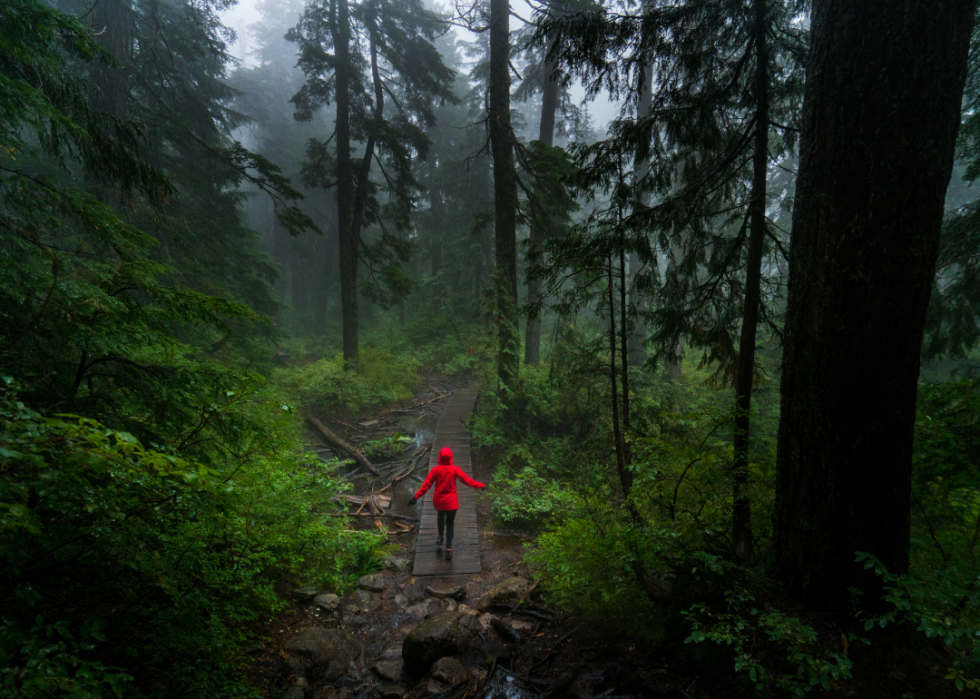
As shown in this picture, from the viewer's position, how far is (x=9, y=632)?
1.73m

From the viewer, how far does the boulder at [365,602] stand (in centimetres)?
524

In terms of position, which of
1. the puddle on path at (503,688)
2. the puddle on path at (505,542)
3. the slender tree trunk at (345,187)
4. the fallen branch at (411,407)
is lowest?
the puddle on path at (505,542)

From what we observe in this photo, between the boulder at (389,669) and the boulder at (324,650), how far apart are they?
0.31 metres

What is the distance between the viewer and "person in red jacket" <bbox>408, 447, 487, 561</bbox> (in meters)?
6.49

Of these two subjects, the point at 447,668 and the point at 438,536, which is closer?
the point at 447,668

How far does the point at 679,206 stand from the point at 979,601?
3.88m

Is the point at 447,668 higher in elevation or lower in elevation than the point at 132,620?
lower

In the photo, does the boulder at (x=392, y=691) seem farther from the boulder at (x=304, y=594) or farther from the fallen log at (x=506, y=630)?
the boulder at (x=304, y=594)

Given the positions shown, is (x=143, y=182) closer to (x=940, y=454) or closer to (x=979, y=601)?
(x=979, y=601)

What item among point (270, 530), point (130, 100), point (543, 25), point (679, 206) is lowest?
point (270, 530)

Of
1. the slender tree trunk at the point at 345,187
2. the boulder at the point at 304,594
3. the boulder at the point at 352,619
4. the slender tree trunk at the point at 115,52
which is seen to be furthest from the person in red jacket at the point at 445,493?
the slender tree trunk at the point at 115,52

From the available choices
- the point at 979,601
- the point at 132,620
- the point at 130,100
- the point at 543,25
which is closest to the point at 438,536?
the point at 132,620

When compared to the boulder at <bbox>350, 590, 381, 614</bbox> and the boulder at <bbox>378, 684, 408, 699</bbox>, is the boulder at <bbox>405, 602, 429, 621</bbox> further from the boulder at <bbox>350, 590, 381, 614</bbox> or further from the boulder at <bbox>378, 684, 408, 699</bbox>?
the boulder at <bbox>378, 684, 408, 699</bbox>

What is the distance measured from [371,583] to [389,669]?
66.1 inches
